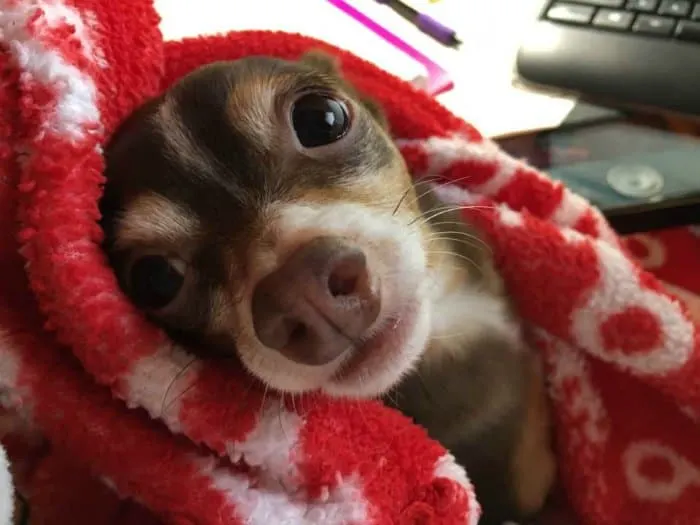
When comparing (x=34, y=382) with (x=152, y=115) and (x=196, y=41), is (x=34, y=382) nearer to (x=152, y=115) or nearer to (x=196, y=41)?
(x=152, y=115)

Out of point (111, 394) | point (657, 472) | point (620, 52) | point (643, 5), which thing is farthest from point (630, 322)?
point (111, 394)

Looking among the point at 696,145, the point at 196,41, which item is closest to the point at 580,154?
the point at 696,145

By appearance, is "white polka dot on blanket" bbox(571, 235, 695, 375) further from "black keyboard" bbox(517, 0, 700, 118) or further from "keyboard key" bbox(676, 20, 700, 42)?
"keyboard key" bbox(676, 20, 700, 42)

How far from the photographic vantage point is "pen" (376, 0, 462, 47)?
1.48m

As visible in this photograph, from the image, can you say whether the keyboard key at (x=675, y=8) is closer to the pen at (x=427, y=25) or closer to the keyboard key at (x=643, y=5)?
the keyboard key at (x=643, y=5)

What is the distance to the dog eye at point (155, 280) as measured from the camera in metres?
0.97

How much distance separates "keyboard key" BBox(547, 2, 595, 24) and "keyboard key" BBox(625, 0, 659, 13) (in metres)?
0.06

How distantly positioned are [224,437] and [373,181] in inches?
13.0

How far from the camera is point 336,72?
1194mm

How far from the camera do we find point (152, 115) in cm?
97

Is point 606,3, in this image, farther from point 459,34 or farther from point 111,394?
point 111,394

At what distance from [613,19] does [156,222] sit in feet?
2.75

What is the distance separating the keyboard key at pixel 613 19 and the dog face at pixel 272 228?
53 cm

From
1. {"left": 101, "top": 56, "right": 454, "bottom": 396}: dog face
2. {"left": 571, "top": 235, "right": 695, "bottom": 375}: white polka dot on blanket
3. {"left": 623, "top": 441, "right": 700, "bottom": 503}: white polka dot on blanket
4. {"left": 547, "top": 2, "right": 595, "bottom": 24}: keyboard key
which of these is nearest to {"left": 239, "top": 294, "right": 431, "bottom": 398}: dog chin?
{"left": 101, "top": 56, "right": 454, "bottom": 396}: dog face
